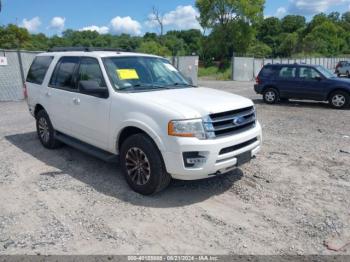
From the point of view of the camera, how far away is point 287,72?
13.6 m

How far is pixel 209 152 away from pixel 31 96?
4.55 m

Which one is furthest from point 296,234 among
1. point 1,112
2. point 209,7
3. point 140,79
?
point 209,7

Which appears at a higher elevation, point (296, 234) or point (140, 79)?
point (140, 79)

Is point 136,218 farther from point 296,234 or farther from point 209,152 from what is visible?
point 296,234

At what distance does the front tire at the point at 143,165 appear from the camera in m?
4.22

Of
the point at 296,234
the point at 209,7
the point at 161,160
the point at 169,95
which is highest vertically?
the point at 209,7

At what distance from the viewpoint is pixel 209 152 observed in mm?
4035

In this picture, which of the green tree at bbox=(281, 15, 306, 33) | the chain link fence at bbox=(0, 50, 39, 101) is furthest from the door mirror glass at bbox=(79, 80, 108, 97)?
the green tree at bbox=(281, 15, 306, 33)

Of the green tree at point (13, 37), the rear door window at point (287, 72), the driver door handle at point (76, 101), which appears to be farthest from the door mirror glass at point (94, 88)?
the green tree at point (13, 37)

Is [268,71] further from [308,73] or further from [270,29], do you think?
[270,29]

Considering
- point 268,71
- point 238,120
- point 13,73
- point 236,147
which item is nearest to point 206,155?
point 236,147

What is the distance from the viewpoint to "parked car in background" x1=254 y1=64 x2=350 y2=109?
1263 centimetres

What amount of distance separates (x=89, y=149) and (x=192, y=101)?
1.96 metres

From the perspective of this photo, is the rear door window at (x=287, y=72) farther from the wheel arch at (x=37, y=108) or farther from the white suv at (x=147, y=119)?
the wheel arch at (x=37, y=108)
